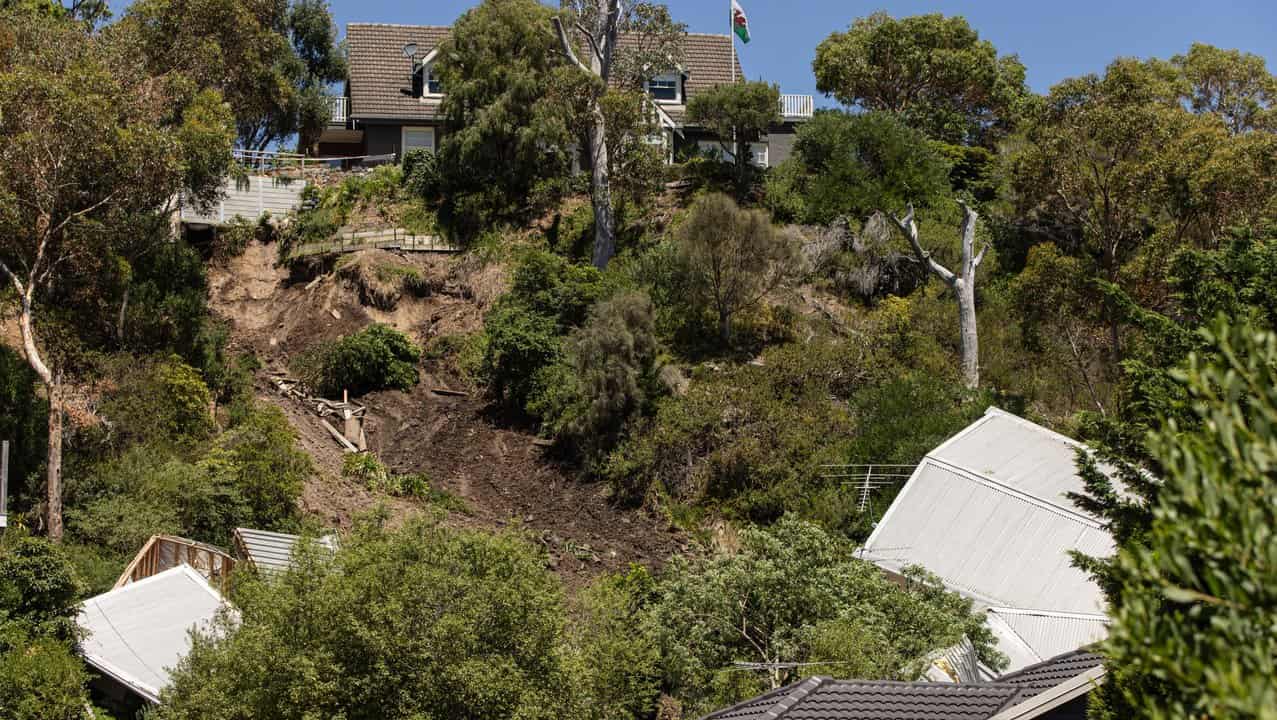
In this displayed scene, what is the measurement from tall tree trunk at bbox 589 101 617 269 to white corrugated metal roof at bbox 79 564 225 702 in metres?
18.6

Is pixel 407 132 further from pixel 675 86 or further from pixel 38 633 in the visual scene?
pixel 38 633

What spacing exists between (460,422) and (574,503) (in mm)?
5042

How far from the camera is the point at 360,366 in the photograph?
36906 mm

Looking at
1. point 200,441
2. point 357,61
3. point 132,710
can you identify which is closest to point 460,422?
point 200,441

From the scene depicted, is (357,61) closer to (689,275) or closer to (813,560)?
(689,275)

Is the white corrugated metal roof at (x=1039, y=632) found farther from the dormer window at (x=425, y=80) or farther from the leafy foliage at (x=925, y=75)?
the dormer window at (x=425, y=80)

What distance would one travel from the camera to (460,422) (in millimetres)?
36062

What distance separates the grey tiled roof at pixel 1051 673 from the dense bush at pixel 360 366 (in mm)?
23851

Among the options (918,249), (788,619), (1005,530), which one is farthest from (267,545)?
(918,249)

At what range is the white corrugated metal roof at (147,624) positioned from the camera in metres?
21.6

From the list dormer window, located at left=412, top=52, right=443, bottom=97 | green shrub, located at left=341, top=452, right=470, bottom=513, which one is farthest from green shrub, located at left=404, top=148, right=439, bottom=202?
green shrub, located at left=341, top=452, right=470, bottom=513

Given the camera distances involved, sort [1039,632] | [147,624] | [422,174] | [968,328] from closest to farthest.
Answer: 1. [147,624]
2. [1039,632]
3. [968,328]
4. [422,174]

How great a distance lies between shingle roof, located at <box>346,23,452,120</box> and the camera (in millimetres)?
49375

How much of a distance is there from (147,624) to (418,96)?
101 feet
